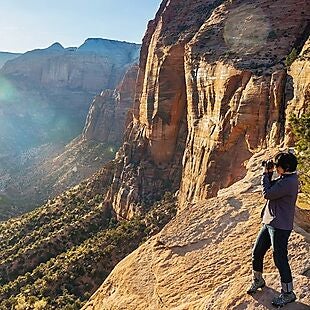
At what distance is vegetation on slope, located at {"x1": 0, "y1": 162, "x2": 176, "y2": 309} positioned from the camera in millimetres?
31641

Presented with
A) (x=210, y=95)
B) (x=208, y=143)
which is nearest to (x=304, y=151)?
(x=208, y=143)

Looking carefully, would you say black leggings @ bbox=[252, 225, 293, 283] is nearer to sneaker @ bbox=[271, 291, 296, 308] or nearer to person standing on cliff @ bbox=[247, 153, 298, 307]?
person standing on cliff @ bbox=[247, 153, 298, 307]

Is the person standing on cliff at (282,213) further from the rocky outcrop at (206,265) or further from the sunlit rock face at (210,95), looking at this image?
the sunlit rock face at (210,95)

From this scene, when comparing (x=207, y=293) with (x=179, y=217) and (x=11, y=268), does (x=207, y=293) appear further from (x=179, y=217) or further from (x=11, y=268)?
(x=11, y=268)

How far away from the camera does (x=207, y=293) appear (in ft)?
29.9

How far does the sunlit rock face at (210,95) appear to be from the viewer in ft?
92.2

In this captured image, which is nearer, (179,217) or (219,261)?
(219,261)

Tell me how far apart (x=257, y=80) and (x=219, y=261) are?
20501 millimetres

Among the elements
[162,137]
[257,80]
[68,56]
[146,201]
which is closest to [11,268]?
[146,201]

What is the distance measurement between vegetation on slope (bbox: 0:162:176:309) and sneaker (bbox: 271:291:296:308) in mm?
23010

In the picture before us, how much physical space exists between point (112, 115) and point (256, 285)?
97.1m

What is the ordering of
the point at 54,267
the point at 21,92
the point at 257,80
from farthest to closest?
the point at 21,92 < the point at 54,267 < the point at 257,80

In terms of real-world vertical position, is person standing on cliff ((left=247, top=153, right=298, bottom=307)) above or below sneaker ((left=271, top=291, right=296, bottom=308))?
above

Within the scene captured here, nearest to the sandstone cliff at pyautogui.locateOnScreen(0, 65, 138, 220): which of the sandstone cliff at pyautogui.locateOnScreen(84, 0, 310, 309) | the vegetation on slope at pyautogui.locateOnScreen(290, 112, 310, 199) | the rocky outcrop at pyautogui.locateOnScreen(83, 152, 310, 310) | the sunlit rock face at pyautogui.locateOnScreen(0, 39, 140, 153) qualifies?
the sunlit rock face at pyautogui.locateOnScreen(0, 39, 140, 153)
